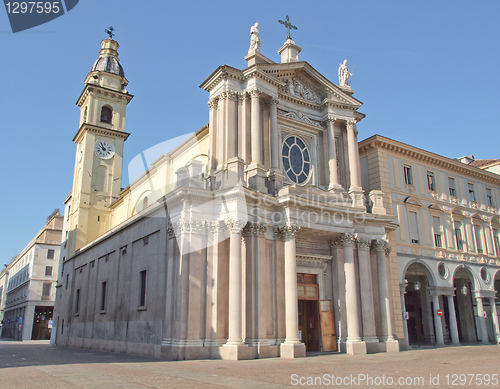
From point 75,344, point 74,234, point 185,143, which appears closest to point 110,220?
point 74,234

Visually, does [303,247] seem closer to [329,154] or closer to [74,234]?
[329,154]

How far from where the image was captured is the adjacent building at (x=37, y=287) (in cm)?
6209

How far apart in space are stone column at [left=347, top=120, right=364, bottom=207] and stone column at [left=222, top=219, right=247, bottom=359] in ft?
30.5

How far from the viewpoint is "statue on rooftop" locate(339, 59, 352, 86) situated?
30511mm

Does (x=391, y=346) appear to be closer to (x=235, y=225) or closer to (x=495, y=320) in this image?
(x=235, y=225)

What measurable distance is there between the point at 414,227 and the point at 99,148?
103 feet

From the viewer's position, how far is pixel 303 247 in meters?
24.8

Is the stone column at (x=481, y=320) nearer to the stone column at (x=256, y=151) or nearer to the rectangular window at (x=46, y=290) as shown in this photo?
the stone column at (x=256, y=151)

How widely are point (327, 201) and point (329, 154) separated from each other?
12.8 ft

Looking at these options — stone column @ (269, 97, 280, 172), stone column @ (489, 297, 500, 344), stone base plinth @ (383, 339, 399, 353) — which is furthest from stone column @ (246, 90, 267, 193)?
stone column @ (489, 297, 500, 344)

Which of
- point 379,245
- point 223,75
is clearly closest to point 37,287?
point 223,75

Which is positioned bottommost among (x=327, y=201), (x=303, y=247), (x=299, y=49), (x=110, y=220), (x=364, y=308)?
(x=364, y=308)

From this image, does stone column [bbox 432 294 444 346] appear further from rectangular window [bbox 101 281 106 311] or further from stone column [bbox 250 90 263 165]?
rectangular window [bbox 101 281 106 311]

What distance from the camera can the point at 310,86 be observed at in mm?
28969
